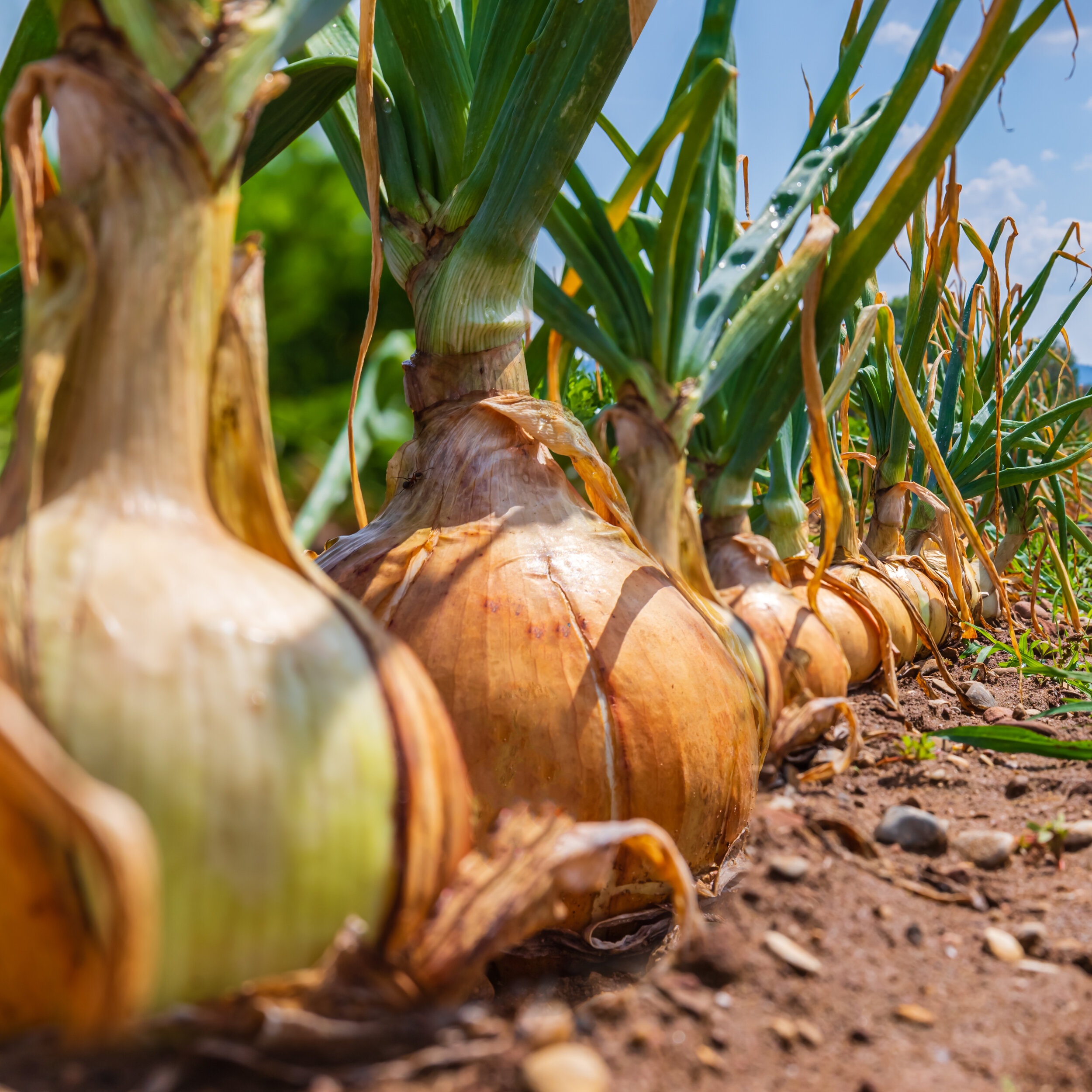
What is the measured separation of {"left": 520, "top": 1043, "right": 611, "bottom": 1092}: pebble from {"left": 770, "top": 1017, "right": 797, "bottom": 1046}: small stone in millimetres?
134

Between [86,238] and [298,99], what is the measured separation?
45cm

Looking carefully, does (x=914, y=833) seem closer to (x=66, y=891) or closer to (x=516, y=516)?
(x=516, y=516)

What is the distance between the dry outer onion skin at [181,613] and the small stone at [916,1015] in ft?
0.90

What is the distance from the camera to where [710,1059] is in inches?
17.2

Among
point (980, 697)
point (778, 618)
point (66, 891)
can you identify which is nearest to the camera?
point (66, 891)

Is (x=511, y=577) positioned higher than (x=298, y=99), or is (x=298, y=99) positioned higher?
(x=298, y=99)

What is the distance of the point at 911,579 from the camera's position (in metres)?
2.00

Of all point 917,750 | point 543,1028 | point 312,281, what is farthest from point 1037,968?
point 312,281

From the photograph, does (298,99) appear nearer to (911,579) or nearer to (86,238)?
(86,238)

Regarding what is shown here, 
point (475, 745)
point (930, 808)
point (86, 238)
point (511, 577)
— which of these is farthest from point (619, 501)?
point (86, 238)

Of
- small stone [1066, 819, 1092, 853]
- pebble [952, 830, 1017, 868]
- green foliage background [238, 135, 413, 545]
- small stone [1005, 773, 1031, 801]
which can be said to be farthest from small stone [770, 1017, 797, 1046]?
green foliage background [238, 135, 413, 545]

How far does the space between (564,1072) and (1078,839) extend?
0.63 m

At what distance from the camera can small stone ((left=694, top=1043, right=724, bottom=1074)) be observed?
0.43 metres

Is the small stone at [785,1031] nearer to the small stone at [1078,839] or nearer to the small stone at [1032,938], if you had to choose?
the small stone at [1032,938]
